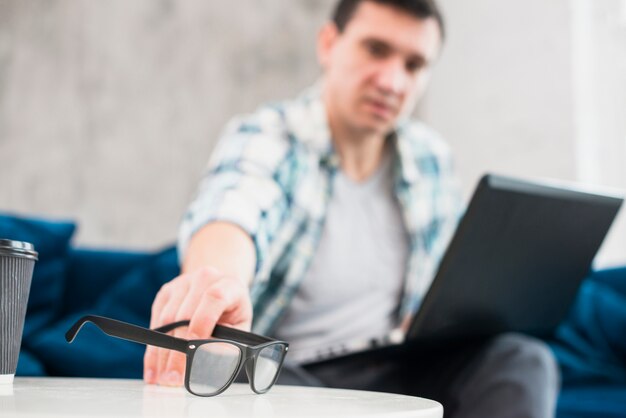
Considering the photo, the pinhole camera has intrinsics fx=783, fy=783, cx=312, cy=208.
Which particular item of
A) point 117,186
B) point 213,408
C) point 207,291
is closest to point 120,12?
point 117,186

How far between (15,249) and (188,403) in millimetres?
197

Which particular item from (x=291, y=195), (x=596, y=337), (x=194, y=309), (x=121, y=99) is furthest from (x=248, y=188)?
(x=121, y=99)

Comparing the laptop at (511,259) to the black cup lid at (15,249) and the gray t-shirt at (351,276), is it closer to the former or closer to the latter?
the gray t-shirt at (351,276)

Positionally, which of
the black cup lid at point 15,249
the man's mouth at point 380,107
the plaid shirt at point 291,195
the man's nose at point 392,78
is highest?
the man's nose at point 392,78

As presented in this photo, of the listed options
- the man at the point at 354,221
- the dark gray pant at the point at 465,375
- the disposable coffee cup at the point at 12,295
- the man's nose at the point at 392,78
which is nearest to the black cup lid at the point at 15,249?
the disposable coffee cup at the point at 12,295

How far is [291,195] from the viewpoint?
137cm

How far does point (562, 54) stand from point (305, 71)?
104 centimetres

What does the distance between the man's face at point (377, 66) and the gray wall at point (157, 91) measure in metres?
1.20

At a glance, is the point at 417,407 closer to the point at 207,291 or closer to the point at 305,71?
the point at 207,291

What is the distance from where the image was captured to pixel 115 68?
9.74 ft

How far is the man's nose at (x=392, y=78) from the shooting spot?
148 cm

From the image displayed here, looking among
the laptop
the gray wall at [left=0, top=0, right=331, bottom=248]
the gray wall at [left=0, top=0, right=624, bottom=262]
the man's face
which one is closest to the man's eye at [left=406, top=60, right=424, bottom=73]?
the man's face

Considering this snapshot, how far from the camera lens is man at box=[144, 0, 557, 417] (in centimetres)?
111

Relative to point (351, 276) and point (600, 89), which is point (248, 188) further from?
point (600, 89)
